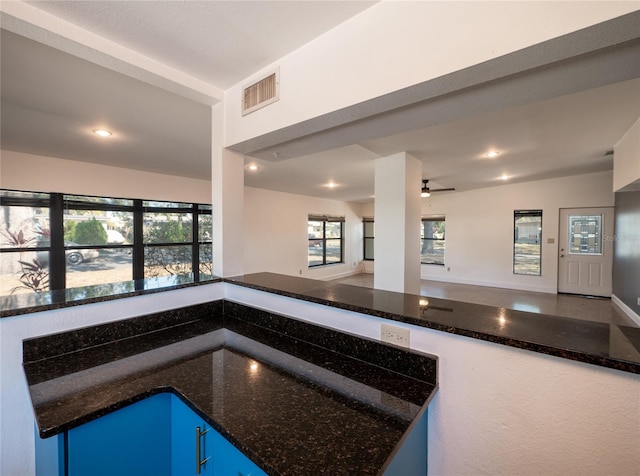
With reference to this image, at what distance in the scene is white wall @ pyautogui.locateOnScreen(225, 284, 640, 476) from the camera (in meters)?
0.75

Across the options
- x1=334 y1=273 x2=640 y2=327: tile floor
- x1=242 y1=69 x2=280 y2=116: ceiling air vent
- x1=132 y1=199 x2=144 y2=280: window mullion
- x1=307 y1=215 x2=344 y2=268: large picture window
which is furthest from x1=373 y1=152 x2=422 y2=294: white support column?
x1=307 y1=215 x2=344 y2=268: large picture window

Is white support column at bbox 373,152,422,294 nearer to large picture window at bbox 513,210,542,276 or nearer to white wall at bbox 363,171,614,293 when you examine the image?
white wall at bbox 363,171,614,293

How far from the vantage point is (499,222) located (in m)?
6.75

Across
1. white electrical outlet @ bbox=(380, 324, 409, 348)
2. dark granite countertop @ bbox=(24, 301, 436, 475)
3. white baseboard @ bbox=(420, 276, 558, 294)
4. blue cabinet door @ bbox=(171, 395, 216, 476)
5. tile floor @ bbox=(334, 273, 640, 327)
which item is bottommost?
tile floor @ bbox=(334, 273, 640, 327)

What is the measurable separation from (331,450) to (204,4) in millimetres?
1711

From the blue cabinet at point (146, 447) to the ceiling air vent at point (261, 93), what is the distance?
5.13 ft

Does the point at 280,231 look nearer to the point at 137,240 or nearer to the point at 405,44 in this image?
the point at 137,240

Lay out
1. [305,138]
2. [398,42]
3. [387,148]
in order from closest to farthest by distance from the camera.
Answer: [398,42] → [305,138] → [387,148]

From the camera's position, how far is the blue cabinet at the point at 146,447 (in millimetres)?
864

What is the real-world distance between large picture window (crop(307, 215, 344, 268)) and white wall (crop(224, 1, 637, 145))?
19.9 ft

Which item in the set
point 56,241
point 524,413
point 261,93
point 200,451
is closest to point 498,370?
point 524,413

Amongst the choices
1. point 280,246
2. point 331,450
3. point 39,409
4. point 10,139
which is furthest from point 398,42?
point 280,246

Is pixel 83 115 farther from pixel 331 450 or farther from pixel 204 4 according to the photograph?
pixel 331 450

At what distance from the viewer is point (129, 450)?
99 centimetres
